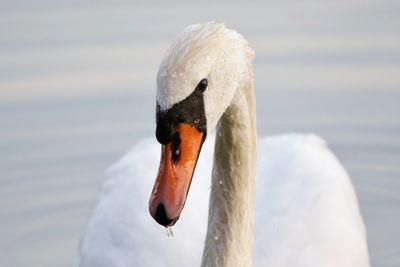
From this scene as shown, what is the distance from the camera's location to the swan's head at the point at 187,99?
16.3 ft

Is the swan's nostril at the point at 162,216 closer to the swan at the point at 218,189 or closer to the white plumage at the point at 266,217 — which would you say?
the swan at the point at 218,189

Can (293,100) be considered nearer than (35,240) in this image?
No

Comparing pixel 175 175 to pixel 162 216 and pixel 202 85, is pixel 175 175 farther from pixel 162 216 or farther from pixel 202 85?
pixel 202 85

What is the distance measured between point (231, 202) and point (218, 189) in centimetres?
10

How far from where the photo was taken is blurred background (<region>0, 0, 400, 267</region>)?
8.88 m

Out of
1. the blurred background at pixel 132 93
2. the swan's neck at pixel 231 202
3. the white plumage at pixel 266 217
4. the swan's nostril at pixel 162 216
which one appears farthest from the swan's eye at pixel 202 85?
the blurred background at pixel 132 93

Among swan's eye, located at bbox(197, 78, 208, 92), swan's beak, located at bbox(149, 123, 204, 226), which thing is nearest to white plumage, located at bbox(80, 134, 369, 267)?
swan's beak, located at bbox(149, 123, 204, 226)

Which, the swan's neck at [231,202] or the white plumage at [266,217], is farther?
the white plumage at [266,217]

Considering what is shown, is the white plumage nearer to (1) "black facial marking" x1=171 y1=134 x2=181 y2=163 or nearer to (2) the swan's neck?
(2) the swan's neck

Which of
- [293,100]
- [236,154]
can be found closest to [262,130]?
[293,100]

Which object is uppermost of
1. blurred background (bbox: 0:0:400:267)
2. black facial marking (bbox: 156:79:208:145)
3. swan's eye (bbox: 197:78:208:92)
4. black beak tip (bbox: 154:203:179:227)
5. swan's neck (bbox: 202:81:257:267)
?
swan's eye (bbox: 197:78:208:92)

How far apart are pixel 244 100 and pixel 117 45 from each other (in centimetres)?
500

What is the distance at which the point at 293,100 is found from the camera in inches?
383

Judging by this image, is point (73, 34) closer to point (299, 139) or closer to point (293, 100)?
point (293, 100)
